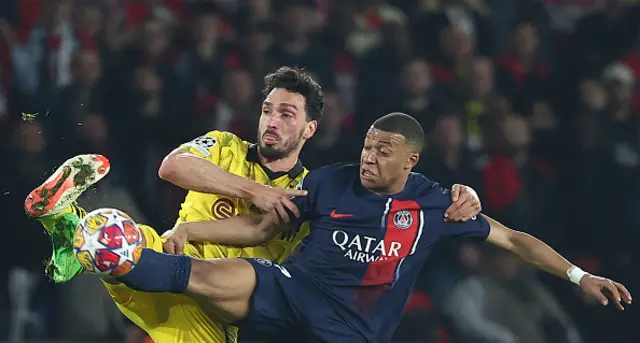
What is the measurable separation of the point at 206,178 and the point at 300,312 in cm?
79

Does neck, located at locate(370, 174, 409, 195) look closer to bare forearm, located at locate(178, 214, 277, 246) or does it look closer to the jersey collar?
bare forearm, located at locate(178, 214, 277, 246)

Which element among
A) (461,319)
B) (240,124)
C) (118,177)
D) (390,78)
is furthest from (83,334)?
(390,78)

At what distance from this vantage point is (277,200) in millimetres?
4949

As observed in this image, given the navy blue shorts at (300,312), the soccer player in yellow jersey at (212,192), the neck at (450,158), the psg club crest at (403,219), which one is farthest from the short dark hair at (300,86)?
the neck at (450,158)

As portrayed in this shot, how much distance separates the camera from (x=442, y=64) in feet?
27.9

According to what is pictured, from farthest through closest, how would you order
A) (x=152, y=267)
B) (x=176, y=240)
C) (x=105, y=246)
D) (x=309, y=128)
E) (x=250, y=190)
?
(x=309, y=128)
(x=250, y=190)
(x=176, y=240)
(x=152, y=267)
(x=105, y=246)

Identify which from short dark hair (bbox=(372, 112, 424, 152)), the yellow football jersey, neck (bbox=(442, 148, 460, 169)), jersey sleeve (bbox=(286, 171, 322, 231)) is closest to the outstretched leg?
jersey sleeve (bbox=(286, 171, 322, 231))

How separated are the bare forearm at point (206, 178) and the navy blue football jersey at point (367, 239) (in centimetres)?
26

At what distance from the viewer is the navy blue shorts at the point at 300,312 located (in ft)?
15.7

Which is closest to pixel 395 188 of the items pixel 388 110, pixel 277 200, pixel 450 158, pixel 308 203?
pixel 308 203

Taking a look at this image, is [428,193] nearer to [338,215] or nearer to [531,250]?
[338,215]

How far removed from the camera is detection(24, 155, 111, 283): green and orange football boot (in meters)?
4.81

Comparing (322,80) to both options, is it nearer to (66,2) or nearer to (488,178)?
(488,178)

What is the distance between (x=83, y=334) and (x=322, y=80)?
2.63 m
